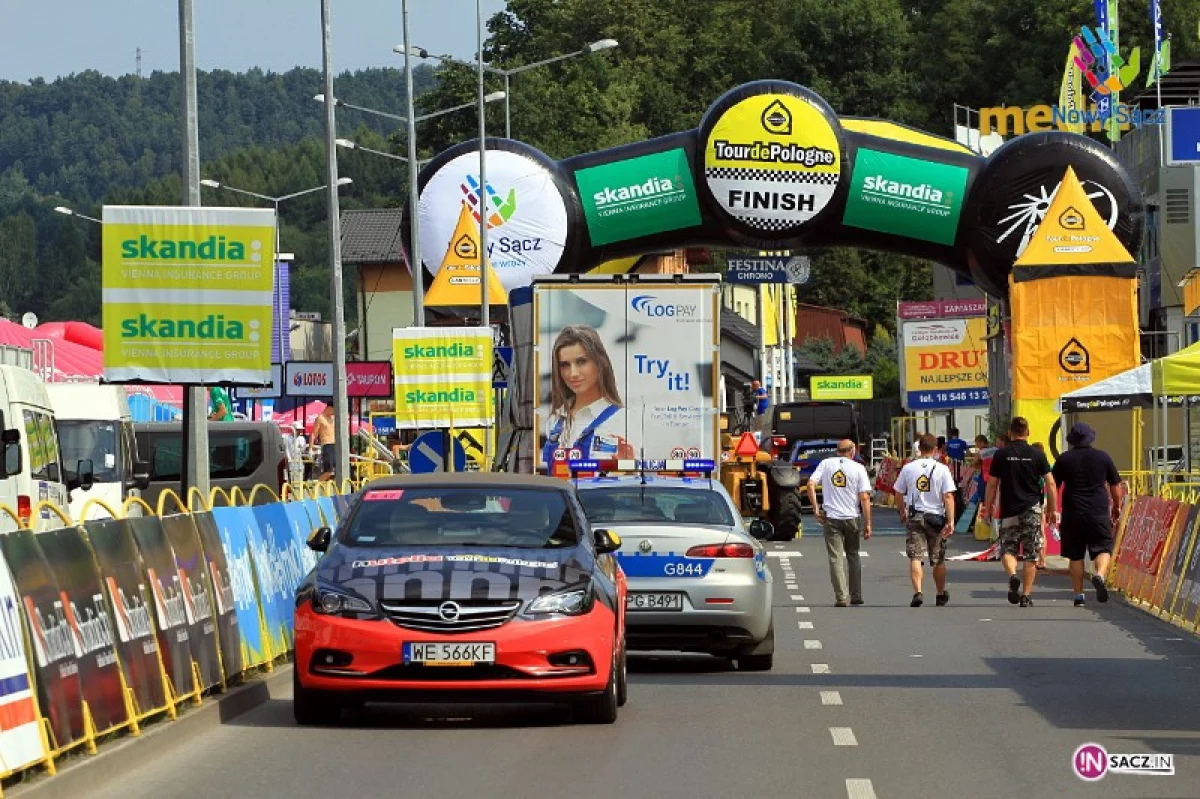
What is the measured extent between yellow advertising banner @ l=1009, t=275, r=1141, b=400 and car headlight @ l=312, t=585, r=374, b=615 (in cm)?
2226

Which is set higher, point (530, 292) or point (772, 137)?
point (772, 137)

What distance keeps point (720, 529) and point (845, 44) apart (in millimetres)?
89016

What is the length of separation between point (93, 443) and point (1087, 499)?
12347 millimetres

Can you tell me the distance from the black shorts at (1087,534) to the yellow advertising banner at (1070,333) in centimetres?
1145

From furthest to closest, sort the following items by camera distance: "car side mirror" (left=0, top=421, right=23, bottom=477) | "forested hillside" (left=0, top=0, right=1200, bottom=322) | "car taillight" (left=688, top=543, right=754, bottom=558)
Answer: "forested hillside" (left=0, top=0, right=1200, bottom=322), "car side mirror" (left=0, top=421, right=23, bottom=477), "car taillight" (left=688, top=543, right=754, bottom=558)

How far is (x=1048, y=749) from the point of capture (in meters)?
12.1

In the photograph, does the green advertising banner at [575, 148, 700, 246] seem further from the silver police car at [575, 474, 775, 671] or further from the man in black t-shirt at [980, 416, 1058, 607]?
the silver police car at [575, 474, 775, 671]

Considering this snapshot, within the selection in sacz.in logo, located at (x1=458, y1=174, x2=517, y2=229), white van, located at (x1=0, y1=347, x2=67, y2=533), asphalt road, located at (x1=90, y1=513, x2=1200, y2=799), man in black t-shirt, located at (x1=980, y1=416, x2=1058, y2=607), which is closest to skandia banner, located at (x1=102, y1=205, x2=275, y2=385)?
asphalt road, located at (x1=90, y1=513, x2=1200, y2=799)

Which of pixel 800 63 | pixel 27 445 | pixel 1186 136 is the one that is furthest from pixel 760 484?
pixel 800 63

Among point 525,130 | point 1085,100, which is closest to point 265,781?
point 1085,100

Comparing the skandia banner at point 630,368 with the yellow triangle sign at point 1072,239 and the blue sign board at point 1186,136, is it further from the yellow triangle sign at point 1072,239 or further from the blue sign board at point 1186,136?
the yellow triangle sign at point 1072,239

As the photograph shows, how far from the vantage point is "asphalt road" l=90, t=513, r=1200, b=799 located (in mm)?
10773

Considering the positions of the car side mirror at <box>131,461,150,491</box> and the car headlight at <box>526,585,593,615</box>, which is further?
A: the car side mirror at <box>131,461,150,491</box>

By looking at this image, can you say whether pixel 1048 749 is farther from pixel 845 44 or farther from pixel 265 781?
pixel 845 44
